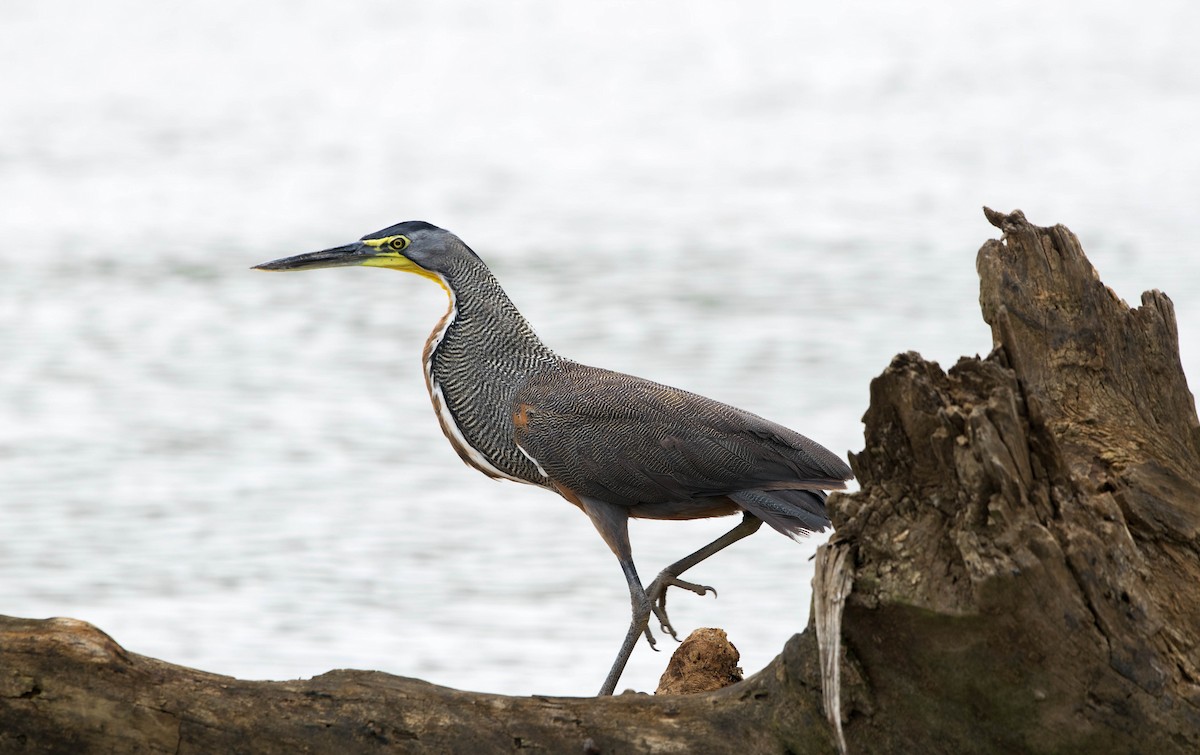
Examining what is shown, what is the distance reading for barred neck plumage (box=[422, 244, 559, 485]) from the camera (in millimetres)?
4371

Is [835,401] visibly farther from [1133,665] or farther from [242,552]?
[1133,665]

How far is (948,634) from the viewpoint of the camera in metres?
2.57

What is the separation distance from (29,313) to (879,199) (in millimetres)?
6334

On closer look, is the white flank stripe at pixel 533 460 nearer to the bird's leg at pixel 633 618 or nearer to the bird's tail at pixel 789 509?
the bird's leg at pixel 633 618

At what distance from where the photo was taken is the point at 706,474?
4074mm

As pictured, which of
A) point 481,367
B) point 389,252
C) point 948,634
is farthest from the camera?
point 389,252

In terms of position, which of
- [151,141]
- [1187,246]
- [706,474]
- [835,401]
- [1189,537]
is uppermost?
[151,141]

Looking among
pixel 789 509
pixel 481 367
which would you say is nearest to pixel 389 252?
pixel 481 367

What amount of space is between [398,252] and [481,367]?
0.38m

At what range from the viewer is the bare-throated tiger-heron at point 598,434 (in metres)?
4.07

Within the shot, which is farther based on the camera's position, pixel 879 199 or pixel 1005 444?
pixel 879 199

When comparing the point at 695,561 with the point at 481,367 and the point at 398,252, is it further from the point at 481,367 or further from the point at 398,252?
the point at 398,252

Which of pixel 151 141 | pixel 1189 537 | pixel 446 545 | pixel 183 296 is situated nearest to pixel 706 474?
pixel 1189 537

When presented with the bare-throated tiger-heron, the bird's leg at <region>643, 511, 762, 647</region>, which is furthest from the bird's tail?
the bird's leg at <region>643, 511, 762, 647</region>
